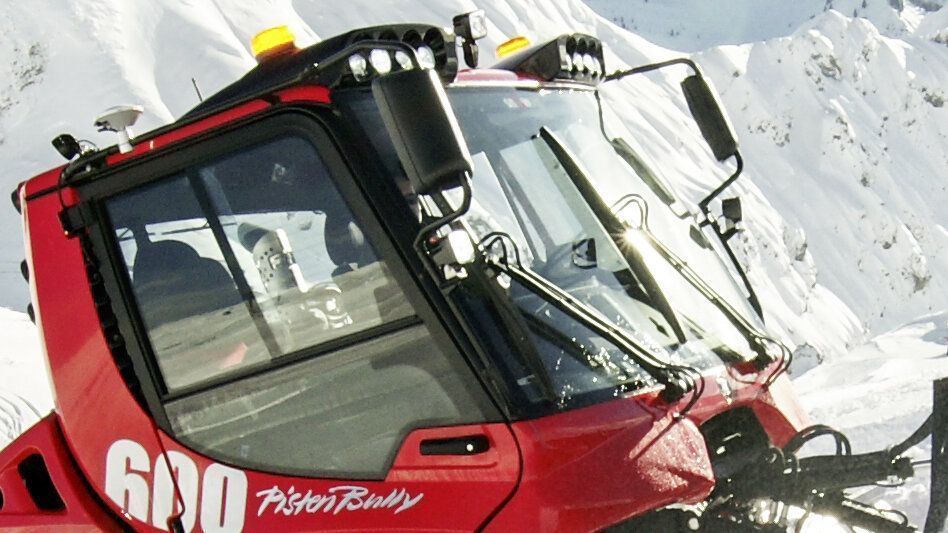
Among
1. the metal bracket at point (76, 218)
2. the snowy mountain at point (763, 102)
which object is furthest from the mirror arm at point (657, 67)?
the snowy mountain at point (763, 102)

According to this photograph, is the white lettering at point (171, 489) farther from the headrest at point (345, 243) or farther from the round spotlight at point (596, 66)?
the round spotlight at point (596, 66)

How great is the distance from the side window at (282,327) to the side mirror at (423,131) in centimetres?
43

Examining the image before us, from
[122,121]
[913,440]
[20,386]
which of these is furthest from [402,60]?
[20,386]

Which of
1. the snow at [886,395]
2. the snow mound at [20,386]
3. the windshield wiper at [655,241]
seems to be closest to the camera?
the windshield wiper at [655,241]

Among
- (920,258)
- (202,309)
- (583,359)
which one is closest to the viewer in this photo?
(583,359)

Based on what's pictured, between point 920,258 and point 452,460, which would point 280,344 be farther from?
point 920,258

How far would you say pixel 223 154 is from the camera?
3295 millimetres

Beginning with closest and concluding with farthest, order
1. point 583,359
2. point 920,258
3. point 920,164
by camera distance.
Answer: point 583,359 → point 920,258 → point 920,164

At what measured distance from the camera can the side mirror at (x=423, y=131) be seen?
109 inches

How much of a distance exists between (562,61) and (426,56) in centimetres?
88

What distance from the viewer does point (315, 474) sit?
328 cm

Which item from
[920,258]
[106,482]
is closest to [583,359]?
[106,482]

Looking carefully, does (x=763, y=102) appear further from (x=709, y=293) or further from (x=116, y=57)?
(x=709, y=293)

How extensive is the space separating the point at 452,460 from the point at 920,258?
32227mm
